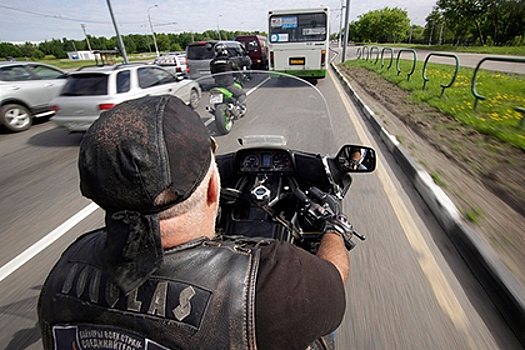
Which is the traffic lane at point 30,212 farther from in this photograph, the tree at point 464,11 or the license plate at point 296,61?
the tree at point 464,11

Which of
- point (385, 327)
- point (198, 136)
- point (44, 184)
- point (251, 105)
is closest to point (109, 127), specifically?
point (198, 136)

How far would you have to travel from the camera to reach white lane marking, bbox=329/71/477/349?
1987 millimetres

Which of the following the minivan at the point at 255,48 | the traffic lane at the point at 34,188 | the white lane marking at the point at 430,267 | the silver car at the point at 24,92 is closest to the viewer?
the white lane marking at the point at 430,267

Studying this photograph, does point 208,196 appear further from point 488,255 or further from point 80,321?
point 488,255

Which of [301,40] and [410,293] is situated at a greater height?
[301,40]

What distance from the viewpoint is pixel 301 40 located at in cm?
1264

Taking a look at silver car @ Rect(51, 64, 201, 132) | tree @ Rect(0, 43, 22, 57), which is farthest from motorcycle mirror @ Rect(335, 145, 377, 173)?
tree @ Rect(0, 43, 22, 57)

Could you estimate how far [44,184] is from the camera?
4.63 m

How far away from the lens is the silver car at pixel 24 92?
7523 millimetres

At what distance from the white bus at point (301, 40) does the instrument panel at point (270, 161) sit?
11.2 metres

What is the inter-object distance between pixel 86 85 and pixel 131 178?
22.3 ft

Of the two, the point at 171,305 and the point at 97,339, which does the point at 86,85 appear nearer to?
the point at 97,339

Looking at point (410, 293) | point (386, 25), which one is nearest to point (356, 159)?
point (410, 293)

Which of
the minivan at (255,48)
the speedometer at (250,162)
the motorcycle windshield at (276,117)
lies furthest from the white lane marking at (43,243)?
the minivan at (255,48)
